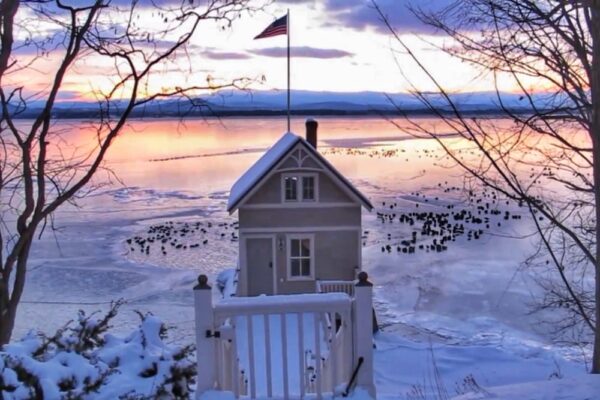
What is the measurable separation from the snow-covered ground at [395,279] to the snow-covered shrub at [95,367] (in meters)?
2.50

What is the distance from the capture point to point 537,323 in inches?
577

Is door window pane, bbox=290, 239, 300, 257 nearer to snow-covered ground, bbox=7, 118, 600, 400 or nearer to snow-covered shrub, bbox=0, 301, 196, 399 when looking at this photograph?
snow-covered ground, bbox=7, 118, 600, 400

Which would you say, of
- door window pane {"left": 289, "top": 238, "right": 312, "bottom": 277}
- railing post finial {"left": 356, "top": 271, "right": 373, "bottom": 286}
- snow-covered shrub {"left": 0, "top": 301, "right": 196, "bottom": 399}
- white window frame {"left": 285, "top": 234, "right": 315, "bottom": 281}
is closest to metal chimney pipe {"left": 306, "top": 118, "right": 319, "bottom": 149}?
white window frame {"left": 285, "top": 234, "right": 315, "bottom": 281}

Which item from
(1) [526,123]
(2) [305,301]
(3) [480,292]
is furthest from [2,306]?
(3) [480,292]

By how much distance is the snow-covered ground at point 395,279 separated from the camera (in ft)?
38.4

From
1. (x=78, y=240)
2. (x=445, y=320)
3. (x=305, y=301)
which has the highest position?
(x=305, y=301)

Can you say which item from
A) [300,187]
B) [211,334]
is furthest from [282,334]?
[300,187]

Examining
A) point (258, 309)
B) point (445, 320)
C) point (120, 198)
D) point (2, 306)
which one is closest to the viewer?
point (258, 309)

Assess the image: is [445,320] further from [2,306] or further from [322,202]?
[2,306]

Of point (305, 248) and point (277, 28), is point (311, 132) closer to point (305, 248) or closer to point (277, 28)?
point (277, 28)

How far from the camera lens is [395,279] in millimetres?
19609

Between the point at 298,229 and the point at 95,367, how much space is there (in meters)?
11.8

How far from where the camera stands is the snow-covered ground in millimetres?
11695

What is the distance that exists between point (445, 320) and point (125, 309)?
8983 millimetres
